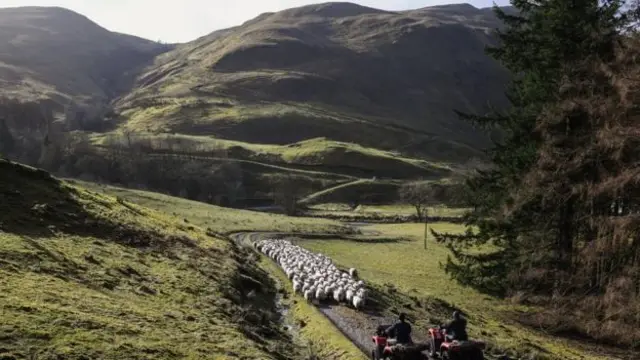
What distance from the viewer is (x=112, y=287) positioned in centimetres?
2150

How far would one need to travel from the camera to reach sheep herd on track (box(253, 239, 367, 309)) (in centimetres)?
2895

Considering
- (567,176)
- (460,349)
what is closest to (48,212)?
(460,349)

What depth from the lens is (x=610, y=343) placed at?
26.6m

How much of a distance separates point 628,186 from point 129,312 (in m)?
19.5

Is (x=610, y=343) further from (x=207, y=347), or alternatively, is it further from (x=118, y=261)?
(x=118, y=261)

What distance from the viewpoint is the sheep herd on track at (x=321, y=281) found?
2895 cm

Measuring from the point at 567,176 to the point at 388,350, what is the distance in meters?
13.5

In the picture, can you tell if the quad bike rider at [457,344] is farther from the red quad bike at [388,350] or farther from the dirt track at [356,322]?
the dirt track at [356,322]

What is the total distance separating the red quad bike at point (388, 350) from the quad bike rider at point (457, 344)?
2.58 feet

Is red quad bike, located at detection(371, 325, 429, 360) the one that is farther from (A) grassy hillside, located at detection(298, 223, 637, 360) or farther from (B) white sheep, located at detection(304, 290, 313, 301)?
(B) white sheep, located at detection(304, 290, 313, 301)

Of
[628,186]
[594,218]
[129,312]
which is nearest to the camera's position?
[129,312]

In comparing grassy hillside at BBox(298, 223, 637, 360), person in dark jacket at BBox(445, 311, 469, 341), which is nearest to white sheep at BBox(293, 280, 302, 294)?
grassy hillside at BBox(298, 223, 637, 360)

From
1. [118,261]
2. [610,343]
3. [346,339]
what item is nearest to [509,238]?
[610,343]

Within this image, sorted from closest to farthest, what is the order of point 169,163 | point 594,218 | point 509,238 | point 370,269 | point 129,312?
point 129,312 → point 594,218 → point 509,238 → point 370,269 → point 169,163
